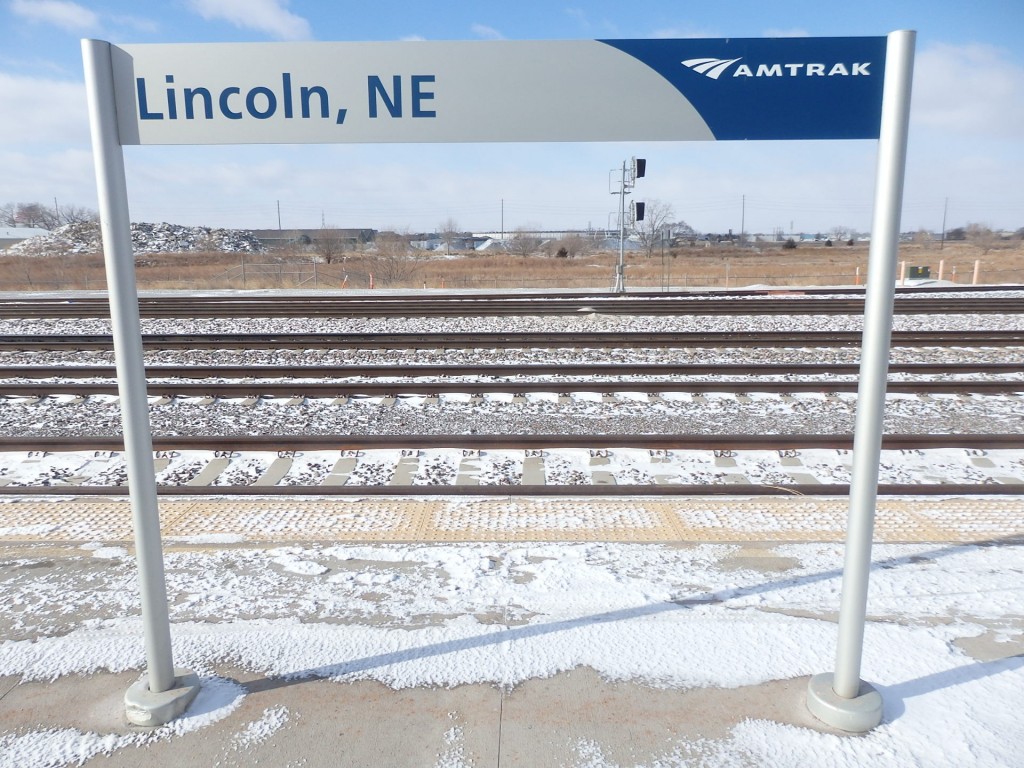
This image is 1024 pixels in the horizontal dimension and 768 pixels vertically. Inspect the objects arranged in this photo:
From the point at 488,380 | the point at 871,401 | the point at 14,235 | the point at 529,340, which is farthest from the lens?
the point at 14,235

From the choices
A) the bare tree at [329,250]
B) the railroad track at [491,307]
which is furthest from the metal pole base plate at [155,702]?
the bare tree at [329,250]

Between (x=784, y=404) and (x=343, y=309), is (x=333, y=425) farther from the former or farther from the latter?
(x=343, y=309)

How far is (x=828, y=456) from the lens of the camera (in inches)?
256

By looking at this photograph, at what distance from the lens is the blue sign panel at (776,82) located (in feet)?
8.26

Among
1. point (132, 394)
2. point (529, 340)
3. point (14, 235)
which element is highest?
point (14, 235)

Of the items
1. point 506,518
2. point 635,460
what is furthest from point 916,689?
point 635,460

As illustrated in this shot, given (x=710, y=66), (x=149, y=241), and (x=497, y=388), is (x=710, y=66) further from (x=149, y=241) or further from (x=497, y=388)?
(x=149, y=241)

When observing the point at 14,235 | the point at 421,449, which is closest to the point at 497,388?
the point at 421,449

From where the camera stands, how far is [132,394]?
2594mm

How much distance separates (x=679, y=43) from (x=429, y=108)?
2.97 feet

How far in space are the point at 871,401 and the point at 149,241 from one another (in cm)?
7007

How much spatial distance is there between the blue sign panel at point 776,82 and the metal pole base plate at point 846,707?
203cm

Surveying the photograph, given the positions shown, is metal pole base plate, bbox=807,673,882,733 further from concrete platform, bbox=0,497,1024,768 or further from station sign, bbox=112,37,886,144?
station sign, bbox=112,37,886,144

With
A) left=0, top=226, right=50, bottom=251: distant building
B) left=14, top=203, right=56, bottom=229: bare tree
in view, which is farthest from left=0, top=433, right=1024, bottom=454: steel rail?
left=14, top=203, right=56, bottom=229: bare tree
